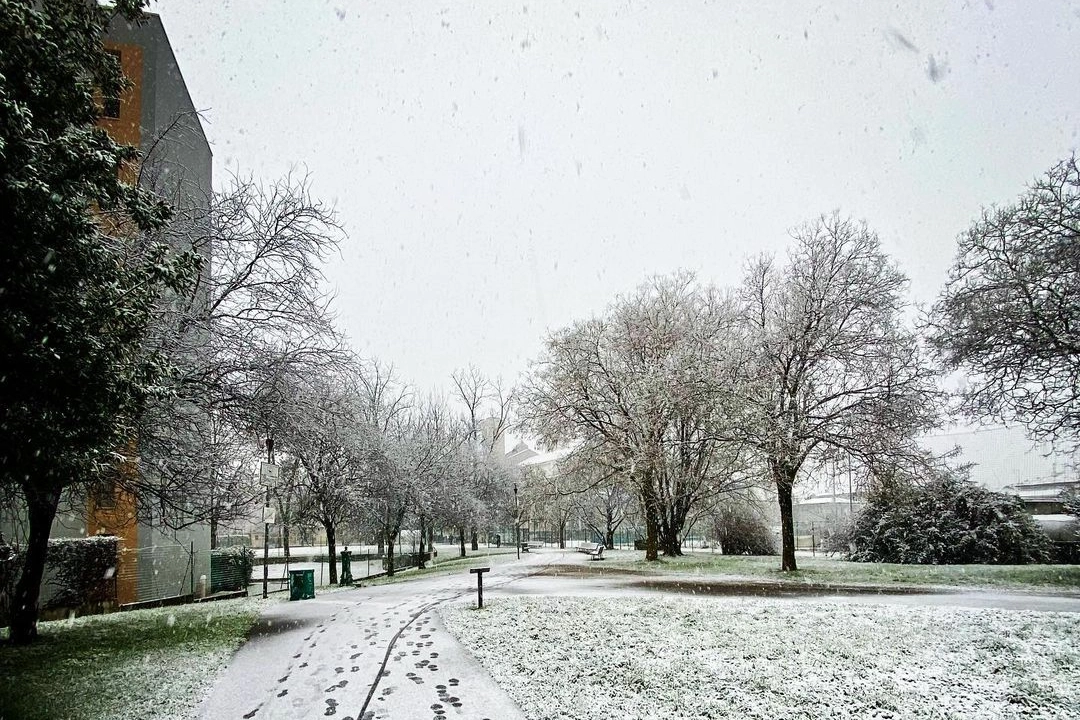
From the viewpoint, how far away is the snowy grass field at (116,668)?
6.23 m

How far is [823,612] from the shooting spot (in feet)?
34.6

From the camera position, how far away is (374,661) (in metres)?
8.09

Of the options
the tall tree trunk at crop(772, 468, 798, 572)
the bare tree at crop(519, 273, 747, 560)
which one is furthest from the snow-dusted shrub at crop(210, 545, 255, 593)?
the tall tree trunk at crop(772, 468, 798, 572)

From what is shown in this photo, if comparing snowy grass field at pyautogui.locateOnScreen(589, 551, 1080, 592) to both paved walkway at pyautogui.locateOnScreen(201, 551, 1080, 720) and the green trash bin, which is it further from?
the green trash bin

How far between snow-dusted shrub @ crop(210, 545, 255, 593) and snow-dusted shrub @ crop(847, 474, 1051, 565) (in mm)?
20187

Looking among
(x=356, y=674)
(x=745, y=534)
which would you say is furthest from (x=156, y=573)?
(x=745, y=534)

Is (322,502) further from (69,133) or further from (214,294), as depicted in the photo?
(69,133)

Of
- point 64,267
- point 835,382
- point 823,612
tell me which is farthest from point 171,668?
point 835,382

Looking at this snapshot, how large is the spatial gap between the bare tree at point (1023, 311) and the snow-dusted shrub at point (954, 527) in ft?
17.5

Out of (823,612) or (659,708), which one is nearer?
(659,708)

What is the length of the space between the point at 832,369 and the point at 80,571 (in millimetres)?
21189

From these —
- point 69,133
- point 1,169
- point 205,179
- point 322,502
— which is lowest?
point 322,502

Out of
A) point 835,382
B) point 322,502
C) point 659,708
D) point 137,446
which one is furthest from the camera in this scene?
point 322,502

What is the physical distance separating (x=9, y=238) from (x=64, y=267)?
44cm
